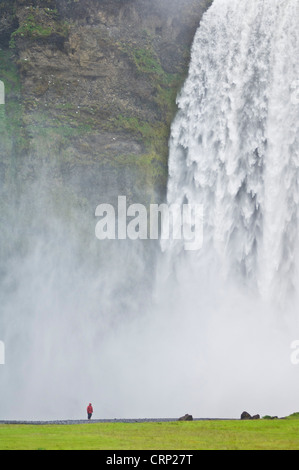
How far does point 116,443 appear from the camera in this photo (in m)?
28.0

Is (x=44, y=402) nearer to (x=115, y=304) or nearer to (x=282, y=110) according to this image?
(x=115, y=304)

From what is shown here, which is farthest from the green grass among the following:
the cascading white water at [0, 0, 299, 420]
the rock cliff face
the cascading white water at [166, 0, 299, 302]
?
the rock cliff face

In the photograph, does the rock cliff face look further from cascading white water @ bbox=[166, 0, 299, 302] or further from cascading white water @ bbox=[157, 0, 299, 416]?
cascading white water @ bbox=[166, 0, 299, 302]

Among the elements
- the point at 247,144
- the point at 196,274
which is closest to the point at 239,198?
the point at 247,144

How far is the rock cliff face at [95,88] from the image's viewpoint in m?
53.6

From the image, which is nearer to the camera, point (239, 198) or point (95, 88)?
point (239, 198)

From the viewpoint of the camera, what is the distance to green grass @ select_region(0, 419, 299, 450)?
1069 inches

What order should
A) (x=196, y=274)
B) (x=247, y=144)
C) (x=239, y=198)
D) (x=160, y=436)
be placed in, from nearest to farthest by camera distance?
(x=160, y=436) < (x=239, y=198) < (x=247, y=144) < (x=196, y=274)

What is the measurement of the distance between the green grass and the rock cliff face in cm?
2332

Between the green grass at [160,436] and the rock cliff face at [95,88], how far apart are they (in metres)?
23.3

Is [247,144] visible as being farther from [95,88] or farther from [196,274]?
[95,88]

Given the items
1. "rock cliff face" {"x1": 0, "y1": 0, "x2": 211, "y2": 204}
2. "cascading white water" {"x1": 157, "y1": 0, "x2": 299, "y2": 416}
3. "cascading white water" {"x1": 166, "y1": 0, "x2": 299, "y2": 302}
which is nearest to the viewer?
"cascading white water" {"x1": 157, "y1": 0, "x2": 299, "y2": 416}

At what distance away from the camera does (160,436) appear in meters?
29.8

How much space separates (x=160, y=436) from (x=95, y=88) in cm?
3136
